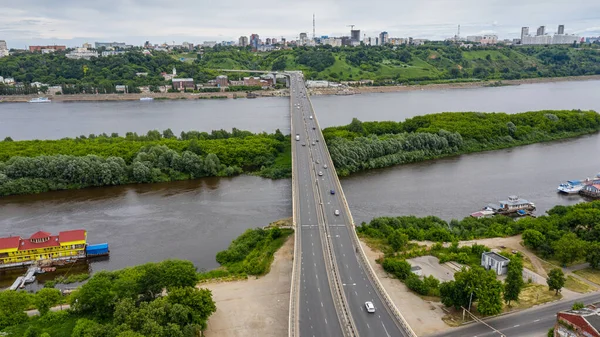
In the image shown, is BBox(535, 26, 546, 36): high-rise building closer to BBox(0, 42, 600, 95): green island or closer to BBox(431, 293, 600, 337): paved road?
BBox(0, 42, 600, 95): green island

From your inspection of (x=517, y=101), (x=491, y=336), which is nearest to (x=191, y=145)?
(x=491, y=336)

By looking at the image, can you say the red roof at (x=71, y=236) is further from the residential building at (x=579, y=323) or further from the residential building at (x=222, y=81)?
the residential building at (x=222, y=81)

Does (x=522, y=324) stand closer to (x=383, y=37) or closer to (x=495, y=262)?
(x=495, y=262)

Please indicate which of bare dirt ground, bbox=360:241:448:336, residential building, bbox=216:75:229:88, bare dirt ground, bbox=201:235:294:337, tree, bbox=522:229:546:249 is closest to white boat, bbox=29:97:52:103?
residential building, bbox=216:75:229:88

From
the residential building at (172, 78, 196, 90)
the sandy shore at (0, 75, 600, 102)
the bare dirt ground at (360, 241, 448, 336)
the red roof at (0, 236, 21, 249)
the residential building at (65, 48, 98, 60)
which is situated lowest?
the bare dirt ground at (360, 241, 448, 336)

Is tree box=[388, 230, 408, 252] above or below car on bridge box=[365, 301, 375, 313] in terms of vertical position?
below
